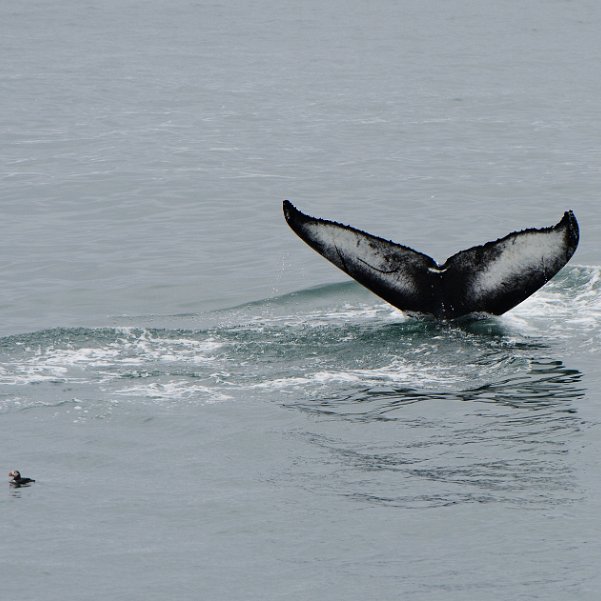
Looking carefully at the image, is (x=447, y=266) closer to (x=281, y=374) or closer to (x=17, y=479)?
(x=281, y=374)

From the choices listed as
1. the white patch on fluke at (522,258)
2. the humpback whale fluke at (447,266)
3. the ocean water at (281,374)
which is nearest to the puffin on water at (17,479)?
the ocean water at (281,374)

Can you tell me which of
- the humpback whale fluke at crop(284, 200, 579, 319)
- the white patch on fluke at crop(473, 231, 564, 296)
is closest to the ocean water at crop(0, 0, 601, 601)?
the humpback whale fluke at crop(284, 200, 579, 319)

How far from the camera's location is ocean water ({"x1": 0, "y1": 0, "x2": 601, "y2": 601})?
10383 millimetres

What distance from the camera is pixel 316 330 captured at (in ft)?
52.9

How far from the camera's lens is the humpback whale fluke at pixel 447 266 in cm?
1386

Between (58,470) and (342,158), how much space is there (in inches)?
865

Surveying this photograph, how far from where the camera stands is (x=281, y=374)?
1434 cm

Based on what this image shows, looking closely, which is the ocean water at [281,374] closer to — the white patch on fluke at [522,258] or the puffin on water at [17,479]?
the puffin on water at [17,479]

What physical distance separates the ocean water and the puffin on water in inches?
3.7

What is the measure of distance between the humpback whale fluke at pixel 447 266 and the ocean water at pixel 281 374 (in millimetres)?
484

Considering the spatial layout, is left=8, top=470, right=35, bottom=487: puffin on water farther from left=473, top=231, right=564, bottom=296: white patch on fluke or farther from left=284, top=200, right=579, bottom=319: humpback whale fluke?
left=473, top=231, right=564, bottom=296: white patch on fluke

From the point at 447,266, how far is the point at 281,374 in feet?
7.21

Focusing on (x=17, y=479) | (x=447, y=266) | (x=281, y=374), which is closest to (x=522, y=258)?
(x=447, y=266)

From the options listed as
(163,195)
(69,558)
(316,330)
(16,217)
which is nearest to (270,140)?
(163,195)
